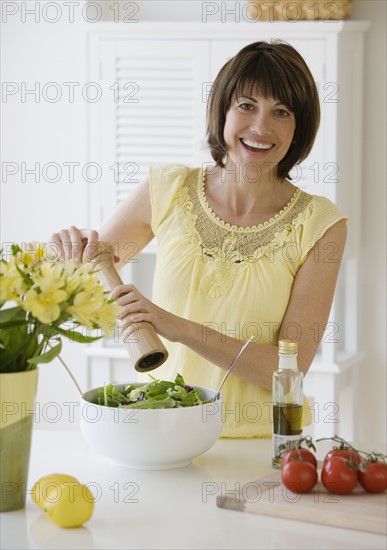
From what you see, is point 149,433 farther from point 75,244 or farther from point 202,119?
point 202,119

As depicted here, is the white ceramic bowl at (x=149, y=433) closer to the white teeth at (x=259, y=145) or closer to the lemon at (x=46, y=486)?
the lemon at (x=46, y=486)

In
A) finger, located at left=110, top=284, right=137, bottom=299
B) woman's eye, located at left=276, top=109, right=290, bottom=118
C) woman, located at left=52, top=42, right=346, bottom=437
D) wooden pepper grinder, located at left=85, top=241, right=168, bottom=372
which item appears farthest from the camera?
woman's eye, located at left=276, top=109, right=290, bottom=118

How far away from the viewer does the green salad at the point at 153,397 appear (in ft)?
5.20

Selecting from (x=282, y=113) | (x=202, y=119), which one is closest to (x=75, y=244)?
(x=282, y=113)

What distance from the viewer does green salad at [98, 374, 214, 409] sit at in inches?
Answer: 62.4

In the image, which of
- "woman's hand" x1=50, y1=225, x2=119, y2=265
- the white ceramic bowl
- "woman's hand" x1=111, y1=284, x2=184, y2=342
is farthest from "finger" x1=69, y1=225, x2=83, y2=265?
the white ceramic bowl

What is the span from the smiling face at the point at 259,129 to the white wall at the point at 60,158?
1221 millimetres

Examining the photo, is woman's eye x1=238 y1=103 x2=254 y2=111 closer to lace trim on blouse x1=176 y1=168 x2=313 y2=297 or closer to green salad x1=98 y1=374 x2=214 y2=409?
lace trim on blouse x1=176 y1=168 x2=313 y2=297

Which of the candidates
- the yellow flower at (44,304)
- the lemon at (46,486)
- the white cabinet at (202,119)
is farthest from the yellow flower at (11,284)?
the white cabinet at (202,119)

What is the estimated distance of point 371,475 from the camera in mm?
1420

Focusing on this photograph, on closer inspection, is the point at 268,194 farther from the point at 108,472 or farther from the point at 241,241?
the point at 108,472

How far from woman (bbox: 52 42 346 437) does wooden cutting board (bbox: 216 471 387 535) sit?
1.50ft

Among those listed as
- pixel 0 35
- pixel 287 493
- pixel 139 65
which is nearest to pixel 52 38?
pixel 0 35

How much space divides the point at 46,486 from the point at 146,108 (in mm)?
2046
